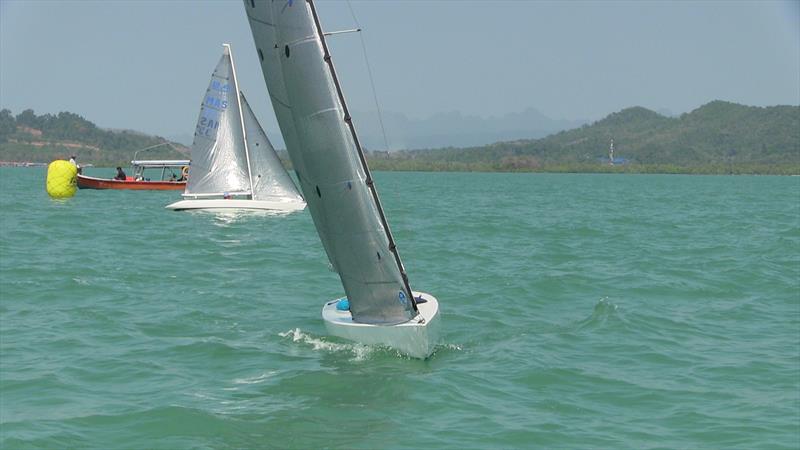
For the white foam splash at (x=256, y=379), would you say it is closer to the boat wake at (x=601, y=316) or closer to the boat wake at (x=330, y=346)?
the boat wake at (x=330, y=346)

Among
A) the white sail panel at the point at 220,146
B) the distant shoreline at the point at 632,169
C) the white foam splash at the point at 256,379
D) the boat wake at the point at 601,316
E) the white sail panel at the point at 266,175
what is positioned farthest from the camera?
the distant shoreline at the point at 632,169

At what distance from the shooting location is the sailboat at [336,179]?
1446 centimetres

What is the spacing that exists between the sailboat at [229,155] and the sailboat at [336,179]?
27350mm

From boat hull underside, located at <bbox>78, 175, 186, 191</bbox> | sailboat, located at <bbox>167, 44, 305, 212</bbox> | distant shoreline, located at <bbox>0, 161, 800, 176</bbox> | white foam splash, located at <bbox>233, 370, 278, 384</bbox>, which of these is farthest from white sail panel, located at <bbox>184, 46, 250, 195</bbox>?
distant shoreline, located at <bbox>0, 161, 800, 176</bbox>

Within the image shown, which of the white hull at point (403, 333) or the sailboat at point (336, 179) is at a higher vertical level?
the sailboat at point (336, 179)

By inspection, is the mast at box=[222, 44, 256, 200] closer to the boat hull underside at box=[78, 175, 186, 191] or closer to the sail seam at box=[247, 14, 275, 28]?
the boat hull underside at box=[78, 175, 186, 191]

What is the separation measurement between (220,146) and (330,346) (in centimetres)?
2914

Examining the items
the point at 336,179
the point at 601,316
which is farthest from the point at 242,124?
the point at 336,179

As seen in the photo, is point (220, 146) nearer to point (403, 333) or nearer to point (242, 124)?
point (242, 124)

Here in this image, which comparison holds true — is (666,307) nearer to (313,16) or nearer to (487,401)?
(487,401)

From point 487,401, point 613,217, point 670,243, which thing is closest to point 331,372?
point 487,401

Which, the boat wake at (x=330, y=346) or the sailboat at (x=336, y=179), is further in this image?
the boat wake at (x=330, y=346)

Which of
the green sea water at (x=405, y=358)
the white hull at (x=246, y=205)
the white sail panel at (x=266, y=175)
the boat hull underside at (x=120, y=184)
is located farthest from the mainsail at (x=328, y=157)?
the boat hull underside at (x=120, y=184)

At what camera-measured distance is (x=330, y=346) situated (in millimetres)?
16344
